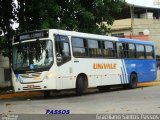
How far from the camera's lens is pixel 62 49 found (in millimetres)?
21344

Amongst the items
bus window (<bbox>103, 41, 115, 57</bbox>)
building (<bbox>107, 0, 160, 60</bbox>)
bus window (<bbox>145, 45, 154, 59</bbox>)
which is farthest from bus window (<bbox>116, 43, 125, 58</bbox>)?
building (<bbox>107, 0, 160, 60</bbox>)

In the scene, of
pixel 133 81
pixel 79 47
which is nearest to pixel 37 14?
pixel 79 47

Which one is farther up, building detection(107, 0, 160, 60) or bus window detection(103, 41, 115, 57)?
building detection(107, 0, 160, 60)

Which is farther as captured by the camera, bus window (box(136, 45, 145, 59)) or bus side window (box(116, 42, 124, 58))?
bus window (box(136, 45, 145, 59))

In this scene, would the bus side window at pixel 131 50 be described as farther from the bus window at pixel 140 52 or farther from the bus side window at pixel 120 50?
the bus side window at pixel 120 50

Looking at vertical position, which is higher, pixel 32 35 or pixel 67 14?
pixel 67 14

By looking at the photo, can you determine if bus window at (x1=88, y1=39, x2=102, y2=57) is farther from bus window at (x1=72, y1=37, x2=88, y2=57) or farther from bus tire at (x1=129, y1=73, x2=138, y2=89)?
bus tire at (x1=129, y1=73, x2=138, y2=89)

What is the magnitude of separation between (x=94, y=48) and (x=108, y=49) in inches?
66.7

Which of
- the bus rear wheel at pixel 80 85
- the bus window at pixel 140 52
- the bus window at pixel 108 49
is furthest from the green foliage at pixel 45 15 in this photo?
the bus rear wheel at pixel 80 85

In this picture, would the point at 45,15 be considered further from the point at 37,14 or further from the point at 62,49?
the point at 62,49

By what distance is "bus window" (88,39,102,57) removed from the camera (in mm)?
23703

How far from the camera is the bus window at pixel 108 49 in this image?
2516 cm

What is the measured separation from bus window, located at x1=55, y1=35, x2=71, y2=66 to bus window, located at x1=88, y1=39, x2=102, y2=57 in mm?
2143

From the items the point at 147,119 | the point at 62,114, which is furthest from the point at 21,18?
the point at 147,119
